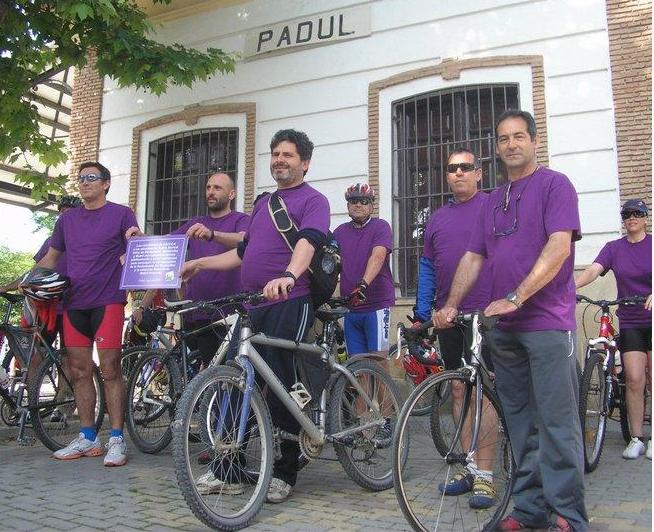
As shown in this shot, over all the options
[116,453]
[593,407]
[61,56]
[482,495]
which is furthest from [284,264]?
[61,56]

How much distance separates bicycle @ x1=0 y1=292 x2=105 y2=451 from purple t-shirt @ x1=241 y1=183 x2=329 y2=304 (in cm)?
209

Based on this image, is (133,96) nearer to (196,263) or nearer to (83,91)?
(83,91)

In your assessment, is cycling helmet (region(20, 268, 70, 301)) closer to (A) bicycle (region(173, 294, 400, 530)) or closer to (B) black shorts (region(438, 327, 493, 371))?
(A) bicycle (region(173, 294, 400, 530))

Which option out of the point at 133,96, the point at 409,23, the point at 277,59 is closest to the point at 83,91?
the point at 133,96

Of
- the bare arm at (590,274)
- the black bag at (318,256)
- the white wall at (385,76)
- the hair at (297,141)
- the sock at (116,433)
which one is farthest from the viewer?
the white wall at (385,76)

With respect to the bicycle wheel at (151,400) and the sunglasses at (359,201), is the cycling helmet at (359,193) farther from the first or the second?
the bicycle wheel at (151,400)

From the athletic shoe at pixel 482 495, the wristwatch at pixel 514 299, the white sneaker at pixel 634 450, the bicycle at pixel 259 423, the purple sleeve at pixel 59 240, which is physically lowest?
the white sneaker at pixel 634 450

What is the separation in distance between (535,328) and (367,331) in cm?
238

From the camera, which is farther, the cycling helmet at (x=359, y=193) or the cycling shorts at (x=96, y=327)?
the cycling helmet at (x=359, y=193)

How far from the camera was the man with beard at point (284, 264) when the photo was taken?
3.57m

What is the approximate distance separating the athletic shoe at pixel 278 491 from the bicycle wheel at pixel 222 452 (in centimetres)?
21

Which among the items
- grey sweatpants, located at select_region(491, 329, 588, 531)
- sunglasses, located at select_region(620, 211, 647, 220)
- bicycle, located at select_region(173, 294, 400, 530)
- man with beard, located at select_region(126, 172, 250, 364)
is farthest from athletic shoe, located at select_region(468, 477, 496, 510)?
sunglasses, located at select_region(620, 211, 647, 220)

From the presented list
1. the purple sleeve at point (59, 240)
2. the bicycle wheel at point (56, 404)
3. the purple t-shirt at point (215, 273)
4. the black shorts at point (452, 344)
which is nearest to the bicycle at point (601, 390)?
the black shorts at point (452, 344)

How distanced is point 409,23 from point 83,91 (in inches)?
231
